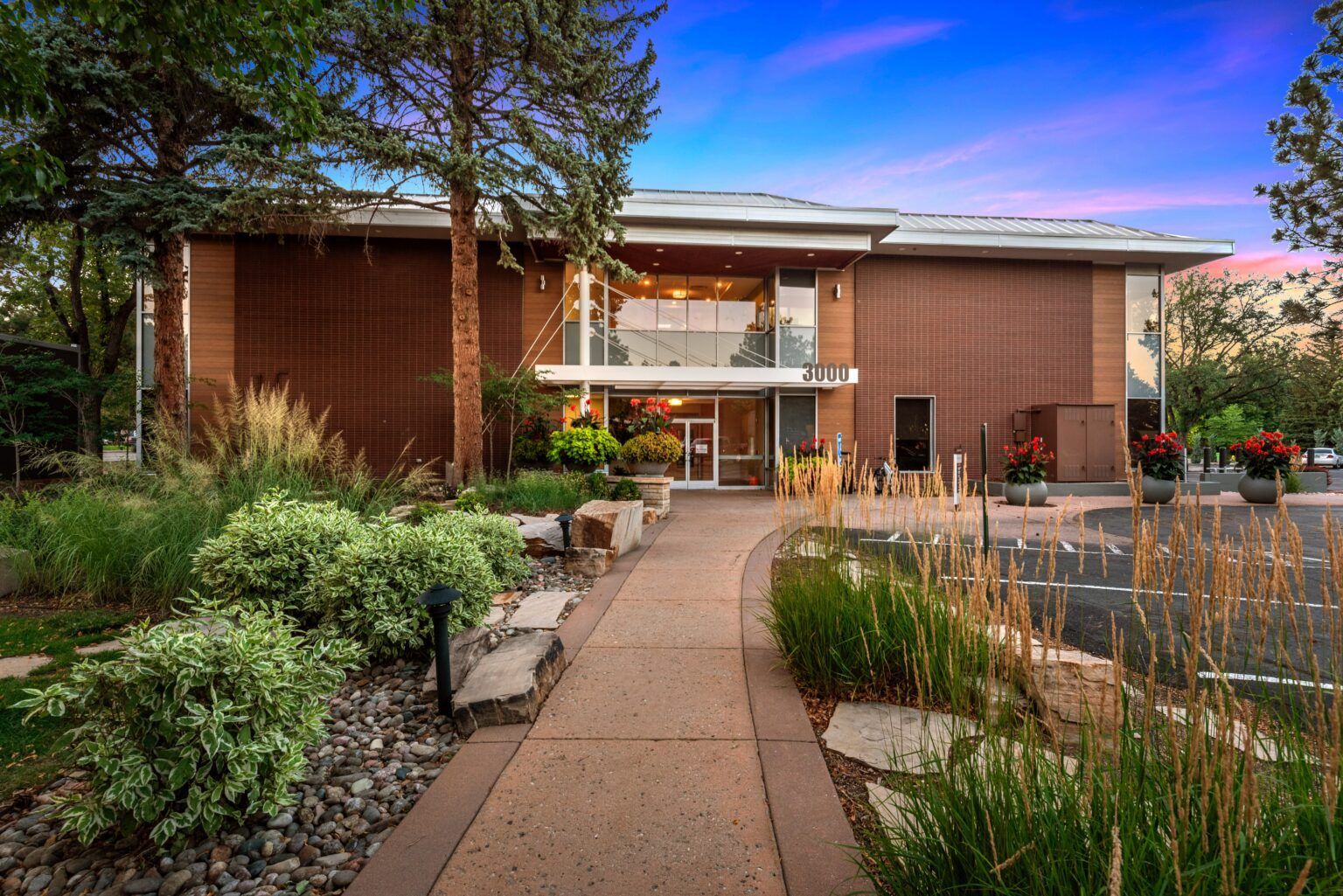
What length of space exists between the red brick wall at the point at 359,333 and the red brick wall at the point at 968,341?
10.9m

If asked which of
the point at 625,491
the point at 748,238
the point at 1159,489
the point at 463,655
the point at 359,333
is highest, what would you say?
the point at 748,238

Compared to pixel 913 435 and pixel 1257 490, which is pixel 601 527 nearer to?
pixel 913 435

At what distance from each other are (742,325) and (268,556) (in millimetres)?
15212

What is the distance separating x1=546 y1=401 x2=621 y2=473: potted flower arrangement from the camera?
12.1 metres

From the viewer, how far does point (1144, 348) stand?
18.6 meters

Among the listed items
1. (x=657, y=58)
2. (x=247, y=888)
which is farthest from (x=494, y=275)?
(x=247, y=888)

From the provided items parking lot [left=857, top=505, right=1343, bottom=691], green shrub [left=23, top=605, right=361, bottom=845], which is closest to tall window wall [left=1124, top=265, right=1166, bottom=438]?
parking lot [left=857, top=505, right=1343, bottom=691]

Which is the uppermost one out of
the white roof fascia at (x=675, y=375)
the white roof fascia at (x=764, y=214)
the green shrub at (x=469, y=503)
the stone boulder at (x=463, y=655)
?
the white roof fascia at (x=764, y=214)

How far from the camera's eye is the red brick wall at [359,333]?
1566cm

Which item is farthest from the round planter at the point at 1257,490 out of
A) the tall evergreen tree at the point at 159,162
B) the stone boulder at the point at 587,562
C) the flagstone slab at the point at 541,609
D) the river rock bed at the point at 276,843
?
the tall evergreen tree at the point at 159,162

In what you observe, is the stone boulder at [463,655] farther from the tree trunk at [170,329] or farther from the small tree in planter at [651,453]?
the tree trunk at [170,329]

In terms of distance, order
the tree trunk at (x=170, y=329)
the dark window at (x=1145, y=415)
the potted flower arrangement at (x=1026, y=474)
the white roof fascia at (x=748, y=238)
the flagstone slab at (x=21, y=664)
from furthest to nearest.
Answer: the dark window at (x=1145, y=415)
the white roof fascia at (x=748, y=238)
the potted flower arrangement at (x=1026, y=474)
the tree trunk at (x=170, y=329)
the flagstone slab at (x=21, y=664)

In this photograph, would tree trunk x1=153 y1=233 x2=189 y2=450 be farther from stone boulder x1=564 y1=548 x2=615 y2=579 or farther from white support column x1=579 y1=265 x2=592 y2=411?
stone boulder x1=564 y1=548 x2=615 y2=579

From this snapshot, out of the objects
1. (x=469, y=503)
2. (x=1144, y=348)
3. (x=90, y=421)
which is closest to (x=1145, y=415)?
(x=1144, y=348)
